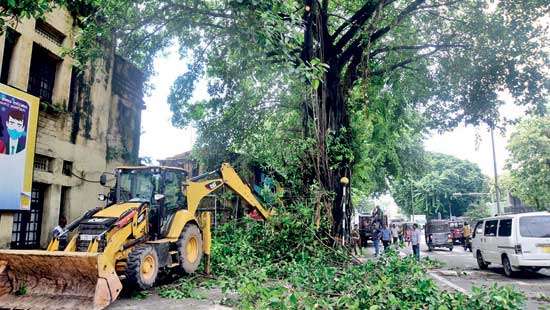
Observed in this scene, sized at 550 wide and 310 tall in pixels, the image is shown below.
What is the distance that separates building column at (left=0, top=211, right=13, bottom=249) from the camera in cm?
1103

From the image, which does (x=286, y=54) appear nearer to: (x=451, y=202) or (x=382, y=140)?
(x=382, y=140)

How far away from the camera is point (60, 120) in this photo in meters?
13.3

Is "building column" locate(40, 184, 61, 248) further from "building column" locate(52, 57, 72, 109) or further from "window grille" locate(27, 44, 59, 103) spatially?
"window grille" locate(27, 44, 59, 103)

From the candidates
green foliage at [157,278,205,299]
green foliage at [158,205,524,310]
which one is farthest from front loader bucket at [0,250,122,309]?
green foliage at [158,205,524,310]

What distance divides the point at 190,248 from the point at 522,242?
352 inches

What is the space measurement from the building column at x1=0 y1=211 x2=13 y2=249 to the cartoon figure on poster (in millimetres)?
287

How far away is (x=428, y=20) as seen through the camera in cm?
1459

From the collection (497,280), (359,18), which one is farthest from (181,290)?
(359,18)

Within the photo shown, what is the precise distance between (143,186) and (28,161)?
3730 mm

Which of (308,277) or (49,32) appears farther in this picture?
(49,32)

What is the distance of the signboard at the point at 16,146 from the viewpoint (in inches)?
430

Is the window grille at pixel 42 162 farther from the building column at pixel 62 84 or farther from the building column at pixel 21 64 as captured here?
the building column at pixel 21 64

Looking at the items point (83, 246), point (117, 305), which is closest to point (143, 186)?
point (83, 246)

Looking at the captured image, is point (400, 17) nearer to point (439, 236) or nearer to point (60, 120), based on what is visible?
point (60, 120)
